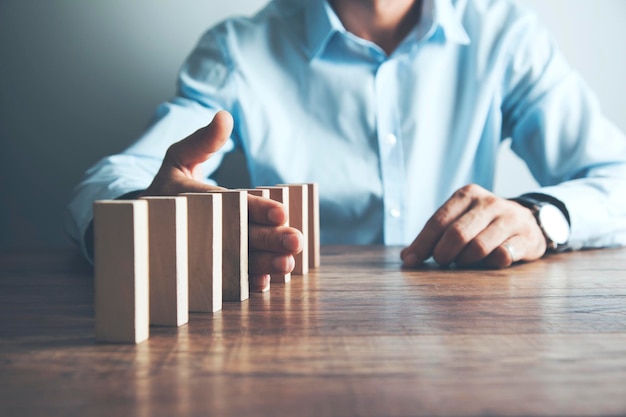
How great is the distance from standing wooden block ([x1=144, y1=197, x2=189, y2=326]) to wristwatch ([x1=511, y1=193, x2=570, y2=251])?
0.78m

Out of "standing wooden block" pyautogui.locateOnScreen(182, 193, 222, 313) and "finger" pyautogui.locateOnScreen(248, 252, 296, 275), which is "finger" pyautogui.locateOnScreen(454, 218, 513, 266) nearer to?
"finger" pyautogui.locateOnScreen(248, 252, 296, 275)

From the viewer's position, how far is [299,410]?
451 millimetres

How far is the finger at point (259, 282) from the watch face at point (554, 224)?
60 cm

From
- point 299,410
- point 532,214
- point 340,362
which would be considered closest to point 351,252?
point 532,214

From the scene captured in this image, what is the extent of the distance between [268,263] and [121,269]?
11.6 inches

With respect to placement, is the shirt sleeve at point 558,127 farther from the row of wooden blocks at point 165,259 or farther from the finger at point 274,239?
the row of wooden blocks at point 165,259

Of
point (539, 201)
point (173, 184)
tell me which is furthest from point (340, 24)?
point (173, 184)

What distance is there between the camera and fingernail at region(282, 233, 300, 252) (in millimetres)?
870

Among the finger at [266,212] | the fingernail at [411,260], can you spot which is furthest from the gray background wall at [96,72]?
the finger at [266,212]

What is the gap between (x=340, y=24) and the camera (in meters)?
1.74

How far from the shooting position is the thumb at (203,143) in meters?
0.86

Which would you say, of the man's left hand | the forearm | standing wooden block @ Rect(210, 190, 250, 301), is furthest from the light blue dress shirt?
standing wooden block @ Rect(210, 190, 250, 301)

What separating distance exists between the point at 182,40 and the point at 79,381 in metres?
1.66

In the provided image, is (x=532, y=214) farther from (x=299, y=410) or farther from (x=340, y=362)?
(x=299, y=410)
